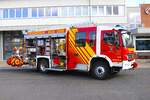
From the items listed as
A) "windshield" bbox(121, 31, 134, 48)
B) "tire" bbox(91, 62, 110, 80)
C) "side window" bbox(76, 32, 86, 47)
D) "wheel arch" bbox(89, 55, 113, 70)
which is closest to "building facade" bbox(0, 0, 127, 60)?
"side window" bbox(76, 32, 86, 47)

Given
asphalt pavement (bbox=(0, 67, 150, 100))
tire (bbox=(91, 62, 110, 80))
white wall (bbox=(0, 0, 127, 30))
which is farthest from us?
white wall (bbox=(0, 0, 127, 30))

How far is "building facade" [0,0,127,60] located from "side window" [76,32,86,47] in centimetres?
2001

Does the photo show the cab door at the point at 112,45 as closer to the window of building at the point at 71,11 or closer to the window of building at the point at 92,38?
the window of building at the point at 92,38

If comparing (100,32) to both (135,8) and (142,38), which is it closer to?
(142,38)

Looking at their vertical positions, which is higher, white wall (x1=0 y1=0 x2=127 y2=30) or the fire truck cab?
white wall (x1=0 y1=0 x2=127 y2=30)

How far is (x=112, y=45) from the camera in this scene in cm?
1662

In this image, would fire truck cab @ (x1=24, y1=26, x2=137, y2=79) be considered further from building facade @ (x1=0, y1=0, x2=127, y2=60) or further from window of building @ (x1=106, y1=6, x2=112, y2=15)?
window of building @ (x1=106, y1=6, x2=112, y2=15)

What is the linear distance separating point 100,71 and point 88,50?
48.7 inches

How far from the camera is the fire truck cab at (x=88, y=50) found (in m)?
16.6

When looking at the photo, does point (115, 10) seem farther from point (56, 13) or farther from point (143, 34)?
point (56, 13)

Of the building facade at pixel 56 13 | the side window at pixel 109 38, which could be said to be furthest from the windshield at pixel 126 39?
the building facade at pixel 56 13

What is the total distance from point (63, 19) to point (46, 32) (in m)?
18.7

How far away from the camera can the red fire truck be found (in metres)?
16.6

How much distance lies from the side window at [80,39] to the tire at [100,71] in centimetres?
129
